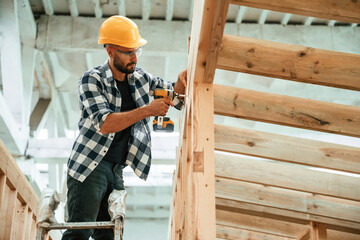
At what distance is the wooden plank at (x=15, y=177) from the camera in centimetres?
360

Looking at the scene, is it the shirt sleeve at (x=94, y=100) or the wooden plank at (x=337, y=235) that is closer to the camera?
the shirt sleeve at (x=94, y=100)

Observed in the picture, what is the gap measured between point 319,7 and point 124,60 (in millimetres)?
1466

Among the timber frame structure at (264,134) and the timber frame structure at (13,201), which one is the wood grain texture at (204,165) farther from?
the timber frame structure at (13,201)

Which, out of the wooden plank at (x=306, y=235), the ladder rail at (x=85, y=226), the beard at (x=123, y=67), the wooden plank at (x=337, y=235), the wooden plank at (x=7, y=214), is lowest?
the ladder rail at (x=85, y=226)

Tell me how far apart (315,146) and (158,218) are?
382 inches

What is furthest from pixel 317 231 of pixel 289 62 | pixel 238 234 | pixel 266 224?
pixel 238 234

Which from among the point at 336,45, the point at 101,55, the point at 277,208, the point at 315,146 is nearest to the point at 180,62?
the point at 101,55

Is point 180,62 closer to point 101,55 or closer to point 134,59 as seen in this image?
point 101,55

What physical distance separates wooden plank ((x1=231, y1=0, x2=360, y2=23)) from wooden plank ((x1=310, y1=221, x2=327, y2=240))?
8.54ft

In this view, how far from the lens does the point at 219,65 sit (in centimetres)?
335

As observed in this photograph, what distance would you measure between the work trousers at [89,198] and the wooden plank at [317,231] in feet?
7.96

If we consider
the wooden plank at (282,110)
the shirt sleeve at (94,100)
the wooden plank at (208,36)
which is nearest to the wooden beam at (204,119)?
the wooden plank at (208,36)

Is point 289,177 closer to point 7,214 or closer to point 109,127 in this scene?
point 109,127

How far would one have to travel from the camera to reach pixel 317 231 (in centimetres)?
503
